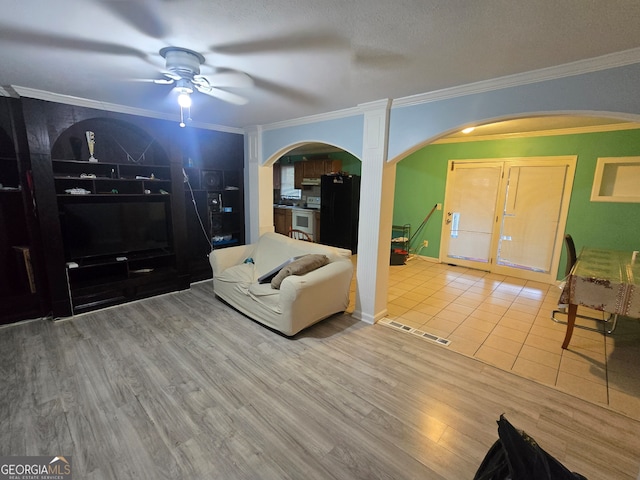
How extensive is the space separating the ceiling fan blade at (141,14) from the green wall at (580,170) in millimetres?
5163

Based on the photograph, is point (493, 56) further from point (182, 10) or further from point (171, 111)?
point (171, 111)

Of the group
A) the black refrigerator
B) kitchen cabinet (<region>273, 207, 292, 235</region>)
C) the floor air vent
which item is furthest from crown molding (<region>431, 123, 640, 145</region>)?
kitchen cabinet (<region>273, 207, 292, 235</region>)

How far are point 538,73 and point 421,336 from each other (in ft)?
8.11

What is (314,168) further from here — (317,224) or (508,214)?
(508,214)

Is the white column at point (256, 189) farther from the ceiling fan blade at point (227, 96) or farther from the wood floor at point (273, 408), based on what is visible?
the wood floor at point (273, 408)

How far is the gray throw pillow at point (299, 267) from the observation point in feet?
9.77

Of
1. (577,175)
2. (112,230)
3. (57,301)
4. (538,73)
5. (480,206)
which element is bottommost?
(57,301)

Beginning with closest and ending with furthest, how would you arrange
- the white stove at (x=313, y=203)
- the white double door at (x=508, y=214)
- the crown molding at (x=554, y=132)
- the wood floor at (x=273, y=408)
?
the wood floor at (x=273, y=408) → the crown molding at (x=554, y=132) → the white double door at (x=508, y=214) → the white stove at (x=313, y=203)

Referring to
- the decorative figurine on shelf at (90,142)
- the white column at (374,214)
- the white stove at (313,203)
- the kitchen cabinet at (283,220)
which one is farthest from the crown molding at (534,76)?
the kitchen cabinet at (283,220)

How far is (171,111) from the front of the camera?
12.1 feet

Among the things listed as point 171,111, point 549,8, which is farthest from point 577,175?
point 171,111

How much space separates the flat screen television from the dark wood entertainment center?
0.01 m

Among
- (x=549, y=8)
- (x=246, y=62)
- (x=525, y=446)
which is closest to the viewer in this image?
(x=525, y=446)

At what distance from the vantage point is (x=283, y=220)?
7.43 m
